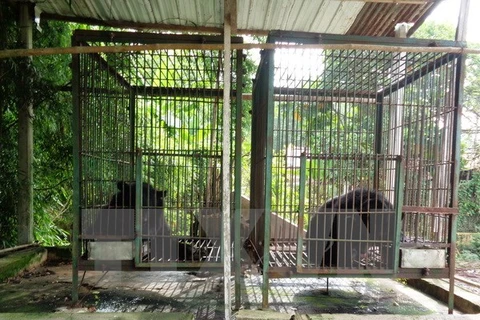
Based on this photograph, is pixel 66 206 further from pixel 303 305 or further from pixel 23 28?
pixel 303 305

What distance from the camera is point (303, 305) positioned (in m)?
3.36

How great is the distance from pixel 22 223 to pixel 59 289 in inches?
55.6

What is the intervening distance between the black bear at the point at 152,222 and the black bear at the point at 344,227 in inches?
56.1

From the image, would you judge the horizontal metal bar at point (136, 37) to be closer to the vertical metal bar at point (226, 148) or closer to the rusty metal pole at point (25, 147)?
the vertical metal bar at point (226, 148)

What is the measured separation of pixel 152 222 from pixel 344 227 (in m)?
2.02

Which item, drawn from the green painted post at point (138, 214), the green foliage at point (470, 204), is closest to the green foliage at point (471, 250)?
the green foliage at point (470, 204)

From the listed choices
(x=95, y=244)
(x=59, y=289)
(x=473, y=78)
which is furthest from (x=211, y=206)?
(x=473, y=78)

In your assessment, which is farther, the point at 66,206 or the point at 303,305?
the point at 66,206

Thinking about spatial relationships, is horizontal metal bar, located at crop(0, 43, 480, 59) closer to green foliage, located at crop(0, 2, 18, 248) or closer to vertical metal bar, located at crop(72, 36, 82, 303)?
vertical metal bar, located at crop(72, 36, 82, 303)

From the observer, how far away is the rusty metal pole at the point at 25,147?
14.1 feet

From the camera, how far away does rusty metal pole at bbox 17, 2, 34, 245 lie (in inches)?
170

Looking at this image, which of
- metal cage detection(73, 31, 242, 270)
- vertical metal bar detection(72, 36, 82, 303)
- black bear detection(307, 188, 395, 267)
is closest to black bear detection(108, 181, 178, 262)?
metal cage detection(73, 31, 242, 270)

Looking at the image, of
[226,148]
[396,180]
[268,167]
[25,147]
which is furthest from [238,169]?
[25,147]

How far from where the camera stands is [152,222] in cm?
339
